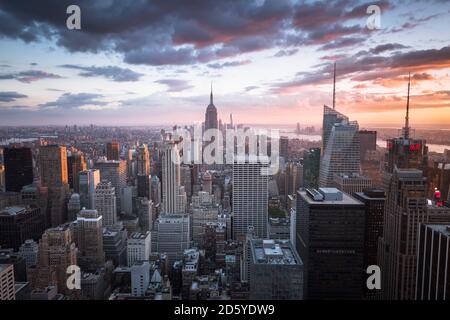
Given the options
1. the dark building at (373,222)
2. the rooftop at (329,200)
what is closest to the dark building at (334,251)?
the rooftop at (329,200)

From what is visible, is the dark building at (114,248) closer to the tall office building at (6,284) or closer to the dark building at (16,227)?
the dark building at (16,227)

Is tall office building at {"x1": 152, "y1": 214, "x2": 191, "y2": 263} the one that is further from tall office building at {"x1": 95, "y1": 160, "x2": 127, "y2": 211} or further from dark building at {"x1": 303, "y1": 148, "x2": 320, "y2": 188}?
dark building at {"x1": 303, "y1": 148, "x2": 320, "y2": 188}

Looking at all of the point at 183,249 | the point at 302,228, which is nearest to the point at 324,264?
the point at 302,228

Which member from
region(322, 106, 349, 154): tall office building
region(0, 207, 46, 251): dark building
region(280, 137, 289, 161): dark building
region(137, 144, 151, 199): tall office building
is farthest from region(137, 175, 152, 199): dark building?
region(322, 106, 349, 154): tall office building

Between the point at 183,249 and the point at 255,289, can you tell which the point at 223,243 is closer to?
the point at 183,249

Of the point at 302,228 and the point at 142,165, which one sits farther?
the point at 142,165

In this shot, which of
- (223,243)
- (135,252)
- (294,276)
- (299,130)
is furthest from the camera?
(223,243)

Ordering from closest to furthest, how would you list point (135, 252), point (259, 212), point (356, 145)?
1. point (135, 252)
2. point (356, 145)
3. point (259, 212)
